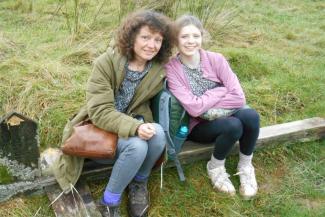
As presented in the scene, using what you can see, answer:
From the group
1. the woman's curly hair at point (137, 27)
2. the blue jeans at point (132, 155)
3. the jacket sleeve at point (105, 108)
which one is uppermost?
the woman's curly hair at point (137, 27)

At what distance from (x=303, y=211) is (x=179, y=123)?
106cm

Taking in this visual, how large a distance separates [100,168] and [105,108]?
50 cm

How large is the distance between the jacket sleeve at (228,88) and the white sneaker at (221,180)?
0.49 m

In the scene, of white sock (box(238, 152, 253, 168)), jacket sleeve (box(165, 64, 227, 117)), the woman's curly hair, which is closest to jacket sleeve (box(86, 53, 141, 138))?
the woman's curly hair

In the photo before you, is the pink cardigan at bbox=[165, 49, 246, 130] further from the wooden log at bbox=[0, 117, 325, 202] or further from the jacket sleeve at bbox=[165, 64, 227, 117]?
the wooden log at bbox=[0, 117, 325, 202]

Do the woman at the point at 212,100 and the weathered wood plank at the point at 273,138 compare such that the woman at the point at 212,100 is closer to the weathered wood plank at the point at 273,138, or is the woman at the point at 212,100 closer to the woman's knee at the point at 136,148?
the weathered wood plank at the point at 273,138

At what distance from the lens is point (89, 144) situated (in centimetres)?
258

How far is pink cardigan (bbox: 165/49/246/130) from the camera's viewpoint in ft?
9.41

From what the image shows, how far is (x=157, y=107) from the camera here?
2.91 metres

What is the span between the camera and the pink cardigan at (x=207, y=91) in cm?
287

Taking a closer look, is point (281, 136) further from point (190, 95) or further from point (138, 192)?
point (138, 192)

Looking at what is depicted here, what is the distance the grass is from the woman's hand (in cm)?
57

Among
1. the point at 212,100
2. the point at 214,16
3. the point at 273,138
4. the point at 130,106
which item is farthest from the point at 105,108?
the point at 214,16

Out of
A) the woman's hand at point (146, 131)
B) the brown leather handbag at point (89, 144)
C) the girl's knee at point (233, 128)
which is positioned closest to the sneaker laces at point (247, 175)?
the girl's knee at point (233, 128)
